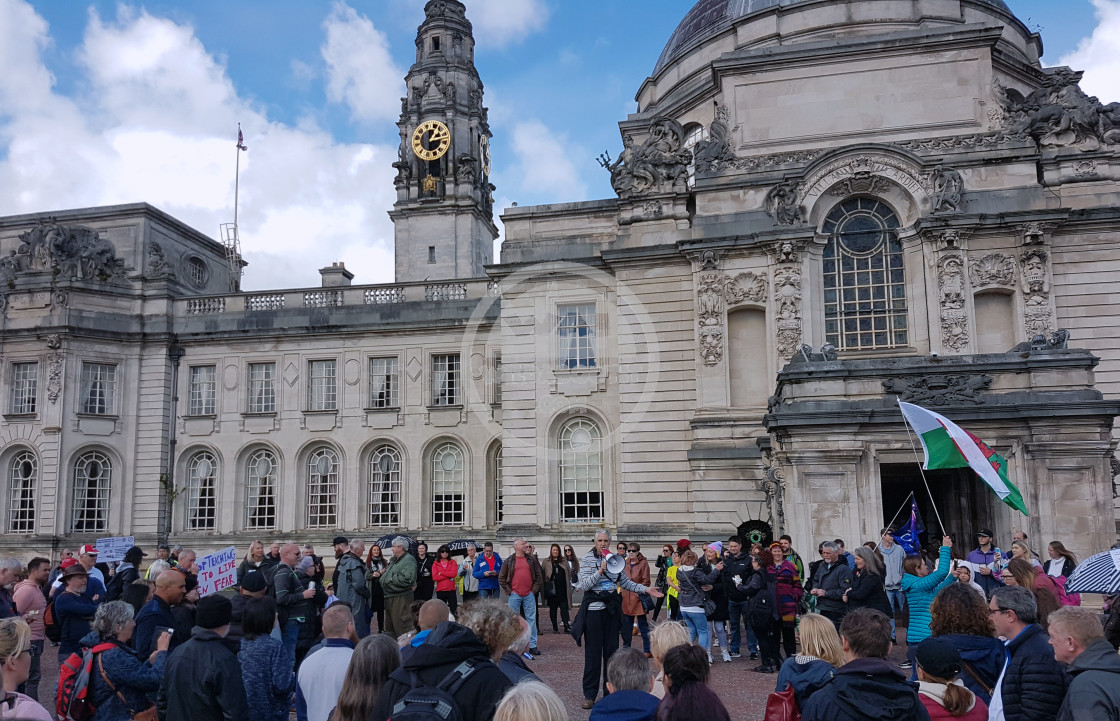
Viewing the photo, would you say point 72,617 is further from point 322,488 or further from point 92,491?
point 92,491

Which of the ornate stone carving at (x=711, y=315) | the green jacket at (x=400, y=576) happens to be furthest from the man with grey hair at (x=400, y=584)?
the ornate stone carving at (x=711, y=315)

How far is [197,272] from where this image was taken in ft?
135

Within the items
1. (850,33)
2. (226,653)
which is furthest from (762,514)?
(226,653)

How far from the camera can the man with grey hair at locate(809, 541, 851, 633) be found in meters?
12.5

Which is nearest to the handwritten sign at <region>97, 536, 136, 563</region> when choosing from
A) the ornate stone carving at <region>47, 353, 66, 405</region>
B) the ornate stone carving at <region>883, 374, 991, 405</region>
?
the ornate stone carving at <region>47, 353, 66, 405</region>

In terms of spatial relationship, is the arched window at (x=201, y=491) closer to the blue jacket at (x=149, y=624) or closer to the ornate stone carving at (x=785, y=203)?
the ornate stone carving at (x=785, y=203)

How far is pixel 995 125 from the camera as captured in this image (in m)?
26.3

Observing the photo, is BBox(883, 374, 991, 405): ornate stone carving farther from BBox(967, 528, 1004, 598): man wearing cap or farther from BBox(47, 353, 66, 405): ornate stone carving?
BBox(47, 353, 66, 405): ornate stone carving

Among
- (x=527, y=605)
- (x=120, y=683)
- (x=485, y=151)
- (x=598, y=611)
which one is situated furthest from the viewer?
(x=485, y=151)

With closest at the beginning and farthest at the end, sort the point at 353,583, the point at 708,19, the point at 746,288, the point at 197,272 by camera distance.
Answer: the point at 353,583
the point at 746,288
the point at 708,19
the point at 197,272

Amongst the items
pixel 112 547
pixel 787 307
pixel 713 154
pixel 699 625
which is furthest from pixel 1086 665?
pixel 713 154

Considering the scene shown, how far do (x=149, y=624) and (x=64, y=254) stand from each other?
30494mm

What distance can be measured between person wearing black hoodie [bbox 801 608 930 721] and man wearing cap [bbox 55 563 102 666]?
308 inches

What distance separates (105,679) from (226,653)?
115 centimetres
